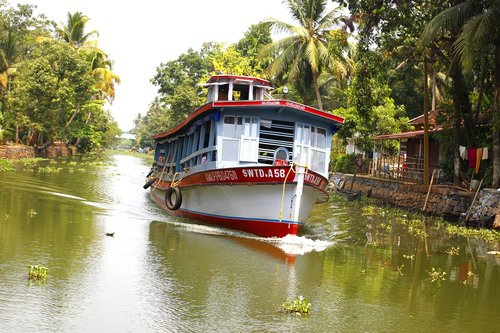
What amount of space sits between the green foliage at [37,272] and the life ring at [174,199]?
928 centimetres

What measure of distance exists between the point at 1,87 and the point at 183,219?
30.1 meters

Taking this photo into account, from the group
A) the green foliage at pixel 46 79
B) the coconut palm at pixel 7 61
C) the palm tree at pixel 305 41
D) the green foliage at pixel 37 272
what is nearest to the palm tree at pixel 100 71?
the green foliage at pixel 46 79

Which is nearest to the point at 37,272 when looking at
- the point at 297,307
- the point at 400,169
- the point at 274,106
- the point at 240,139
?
the point at 297,307

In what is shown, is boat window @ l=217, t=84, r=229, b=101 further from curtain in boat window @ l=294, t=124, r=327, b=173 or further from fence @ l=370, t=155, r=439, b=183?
fence @ l=370, t=155, r=439, b=183

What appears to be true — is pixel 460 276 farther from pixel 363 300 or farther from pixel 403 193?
pixel 403 193

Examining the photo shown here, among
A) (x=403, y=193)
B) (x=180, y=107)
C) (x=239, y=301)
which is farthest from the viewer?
(x=180, y=107)

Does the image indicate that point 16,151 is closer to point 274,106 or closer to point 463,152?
point 274,106

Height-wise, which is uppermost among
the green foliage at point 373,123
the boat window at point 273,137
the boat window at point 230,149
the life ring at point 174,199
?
the green foliage at point 373,123

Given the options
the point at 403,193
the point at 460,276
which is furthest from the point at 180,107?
the point at 460,276

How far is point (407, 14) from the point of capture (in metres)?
20.5

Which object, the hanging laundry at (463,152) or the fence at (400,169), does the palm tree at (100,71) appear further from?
the hanging laundry at (463,152)

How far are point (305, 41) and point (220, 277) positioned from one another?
1016 inches

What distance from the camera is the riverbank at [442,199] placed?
1764cm

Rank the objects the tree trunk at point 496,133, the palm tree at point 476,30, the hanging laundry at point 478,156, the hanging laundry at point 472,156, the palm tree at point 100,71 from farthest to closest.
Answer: the palm tree at point 100,71
the hanging laundry at point 472,156
the hanging laundry at point 478,156
the tree trunk at point 496,133
the palm tree at point 476,30
